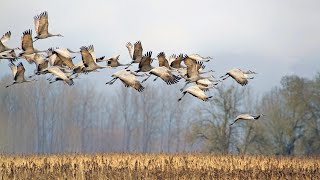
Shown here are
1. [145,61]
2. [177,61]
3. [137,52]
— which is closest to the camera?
[145,61]

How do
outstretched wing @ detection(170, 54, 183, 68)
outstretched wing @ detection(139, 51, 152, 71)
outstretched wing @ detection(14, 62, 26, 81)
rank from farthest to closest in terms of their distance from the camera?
outstretched wing @ detection(14, 62, 26, 81), outstretched wing @ detection(170, 54, 183, 68), outstretched wing @ detection(139, 51, 152, 71)

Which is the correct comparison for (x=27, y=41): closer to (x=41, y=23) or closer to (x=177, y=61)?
(x=41, y=23)

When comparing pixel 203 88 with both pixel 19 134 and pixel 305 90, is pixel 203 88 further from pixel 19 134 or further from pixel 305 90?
pixel 19 134

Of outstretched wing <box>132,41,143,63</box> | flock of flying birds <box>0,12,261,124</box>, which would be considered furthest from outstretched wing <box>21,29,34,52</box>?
outstretched wing <box>132,41,143,63</box>

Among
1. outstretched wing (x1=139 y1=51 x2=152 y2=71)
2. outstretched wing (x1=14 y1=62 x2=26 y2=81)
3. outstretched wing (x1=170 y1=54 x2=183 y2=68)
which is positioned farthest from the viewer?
outstretched wing (x1=14 y1=62 x2=26 y2=81)

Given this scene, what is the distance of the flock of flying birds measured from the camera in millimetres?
11570

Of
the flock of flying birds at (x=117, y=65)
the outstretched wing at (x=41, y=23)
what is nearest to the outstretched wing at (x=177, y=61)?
the flock of flying birds at (x=117, y=65)

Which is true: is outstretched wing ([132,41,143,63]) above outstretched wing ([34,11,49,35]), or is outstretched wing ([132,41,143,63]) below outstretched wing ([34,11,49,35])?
below

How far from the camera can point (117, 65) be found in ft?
41.8

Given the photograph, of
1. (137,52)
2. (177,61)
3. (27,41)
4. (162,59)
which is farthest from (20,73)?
(177,61)

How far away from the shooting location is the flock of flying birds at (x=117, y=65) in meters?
11.6

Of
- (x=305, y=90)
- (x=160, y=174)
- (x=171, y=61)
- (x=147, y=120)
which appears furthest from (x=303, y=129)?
(x=171, y=61)

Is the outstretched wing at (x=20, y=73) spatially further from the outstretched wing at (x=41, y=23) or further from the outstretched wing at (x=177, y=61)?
the outstretched wing at (x=177, y=61)

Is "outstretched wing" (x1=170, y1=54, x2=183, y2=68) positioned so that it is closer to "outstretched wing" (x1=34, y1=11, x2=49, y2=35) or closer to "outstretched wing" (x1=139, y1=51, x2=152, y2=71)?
"outstretched wing" (x1=139, y1=51, x2=152, y2=71)
